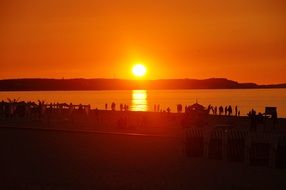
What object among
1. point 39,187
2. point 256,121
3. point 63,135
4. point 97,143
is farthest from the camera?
point 256,121

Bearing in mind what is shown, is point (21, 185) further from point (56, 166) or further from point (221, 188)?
point (221, 188)

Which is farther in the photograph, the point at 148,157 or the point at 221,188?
the point at 148,157

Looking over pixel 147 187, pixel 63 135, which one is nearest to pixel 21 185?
pixel 147 187

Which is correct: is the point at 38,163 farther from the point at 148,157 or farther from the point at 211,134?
the point at 211,134

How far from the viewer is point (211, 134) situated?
53.3ft

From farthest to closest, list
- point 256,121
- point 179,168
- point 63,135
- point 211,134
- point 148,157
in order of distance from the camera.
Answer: point 256,121, point 63,135, point 148,157, point 211,134, point 179,168

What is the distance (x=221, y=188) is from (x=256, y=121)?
17.2 metres

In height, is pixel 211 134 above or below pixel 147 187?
above

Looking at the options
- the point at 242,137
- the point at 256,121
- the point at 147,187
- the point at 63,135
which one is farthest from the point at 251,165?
the point at 256,121

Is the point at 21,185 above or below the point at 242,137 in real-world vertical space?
below

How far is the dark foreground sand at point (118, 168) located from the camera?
12570 mm

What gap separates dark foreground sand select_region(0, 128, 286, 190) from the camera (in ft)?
41.2

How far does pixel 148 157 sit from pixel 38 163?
372 cm

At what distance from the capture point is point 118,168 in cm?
1491
